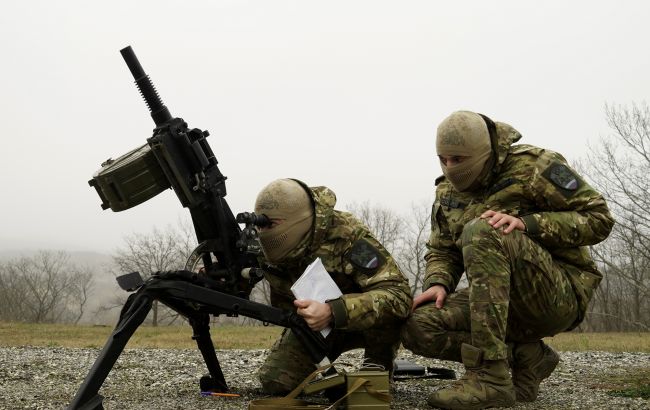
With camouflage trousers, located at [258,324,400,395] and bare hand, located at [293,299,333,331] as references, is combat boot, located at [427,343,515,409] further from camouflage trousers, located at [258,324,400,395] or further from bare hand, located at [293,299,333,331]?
camouflage trousers, located at [258,324,400,395]

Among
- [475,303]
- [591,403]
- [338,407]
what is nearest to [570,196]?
[475,303]

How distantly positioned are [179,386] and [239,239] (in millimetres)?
2058

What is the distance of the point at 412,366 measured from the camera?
6.21 metres

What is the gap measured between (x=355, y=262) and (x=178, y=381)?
2.42 metres

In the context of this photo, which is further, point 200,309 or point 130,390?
point 130,390

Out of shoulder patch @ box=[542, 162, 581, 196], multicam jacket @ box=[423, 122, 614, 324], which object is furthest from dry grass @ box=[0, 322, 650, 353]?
shoulder patch @ box=[542, 162, 581, 196]

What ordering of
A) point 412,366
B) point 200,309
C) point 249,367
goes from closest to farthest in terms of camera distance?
1. point 200,309
2. point 412,366
3. point 249,367

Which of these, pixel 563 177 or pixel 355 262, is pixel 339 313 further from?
pixel 563 177

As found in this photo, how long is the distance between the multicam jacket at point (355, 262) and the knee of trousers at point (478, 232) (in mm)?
629

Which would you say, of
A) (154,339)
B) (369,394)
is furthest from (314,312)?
(154,339)

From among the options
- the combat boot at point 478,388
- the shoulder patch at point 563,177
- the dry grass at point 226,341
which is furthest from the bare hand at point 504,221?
the dry grass at point 226,341

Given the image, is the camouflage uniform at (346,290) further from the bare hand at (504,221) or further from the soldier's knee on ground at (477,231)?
the bare hand at (504,221)

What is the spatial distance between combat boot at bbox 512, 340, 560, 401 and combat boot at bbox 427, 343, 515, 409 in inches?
28.2

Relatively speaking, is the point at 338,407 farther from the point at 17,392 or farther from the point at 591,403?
the point at 17,392
